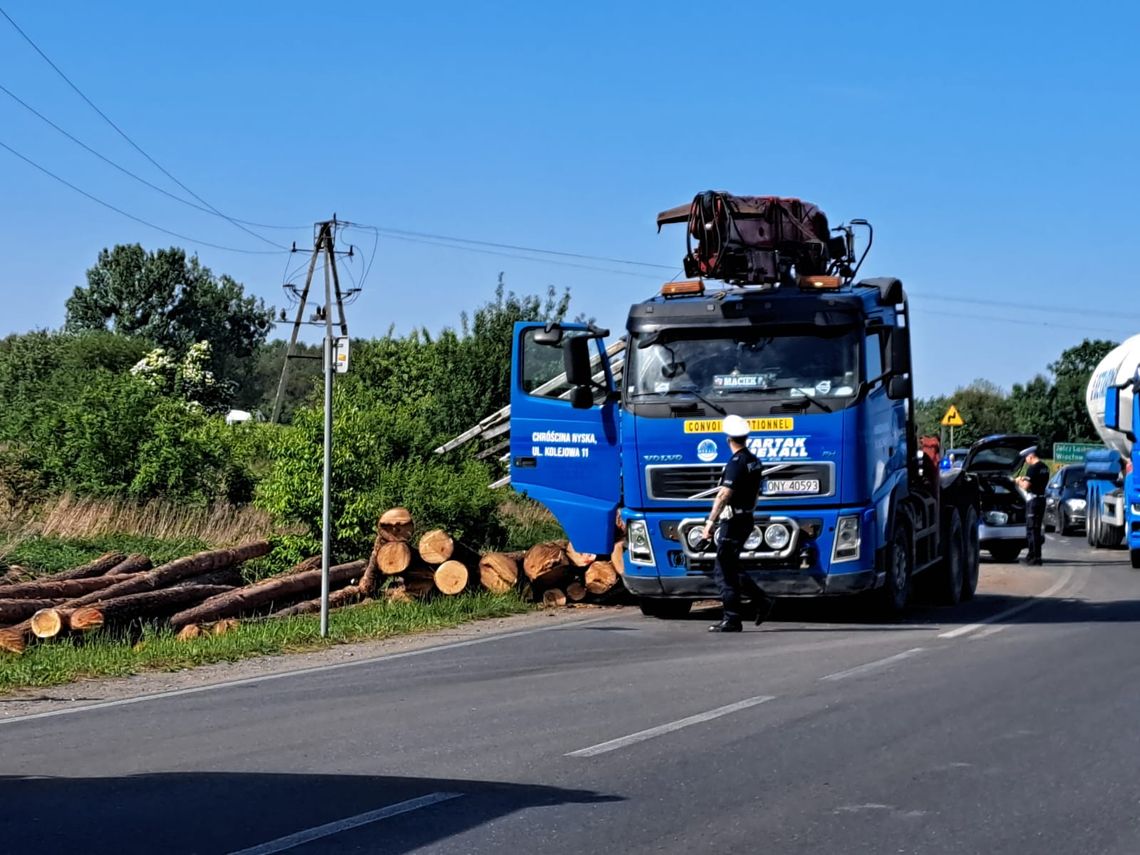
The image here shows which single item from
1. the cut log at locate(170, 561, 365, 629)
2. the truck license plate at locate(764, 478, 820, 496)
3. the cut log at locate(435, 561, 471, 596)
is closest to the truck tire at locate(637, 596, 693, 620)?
the truck license plate at locate(764, 478, 820, 496)

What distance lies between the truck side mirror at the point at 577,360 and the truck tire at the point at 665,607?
2.57 m

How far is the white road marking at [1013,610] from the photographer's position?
14.9 m

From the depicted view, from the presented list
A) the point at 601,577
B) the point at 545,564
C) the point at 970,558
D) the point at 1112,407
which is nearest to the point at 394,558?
the point at 545,564

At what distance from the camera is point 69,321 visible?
77625 mm

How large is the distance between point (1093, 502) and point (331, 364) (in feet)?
73.1

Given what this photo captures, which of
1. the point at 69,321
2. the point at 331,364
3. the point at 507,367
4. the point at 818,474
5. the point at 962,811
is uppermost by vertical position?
the point at 69,321

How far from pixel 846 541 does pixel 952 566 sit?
417 centimetres

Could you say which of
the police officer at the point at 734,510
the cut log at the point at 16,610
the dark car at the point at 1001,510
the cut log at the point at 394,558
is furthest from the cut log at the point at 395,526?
the dark car at the point at 1001,510

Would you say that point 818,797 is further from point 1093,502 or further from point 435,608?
point 1093,502

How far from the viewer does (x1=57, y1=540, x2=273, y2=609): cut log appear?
19688 mm

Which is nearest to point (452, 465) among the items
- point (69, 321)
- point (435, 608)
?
point (435, 608)

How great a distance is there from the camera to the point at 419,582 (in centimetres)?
1906

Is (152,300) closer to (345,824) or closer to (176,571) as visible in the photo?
(176,571)

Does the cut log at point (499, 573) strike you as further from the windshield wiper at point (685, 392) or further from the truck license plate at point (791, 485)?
the truck license plate at point (791, 485)
